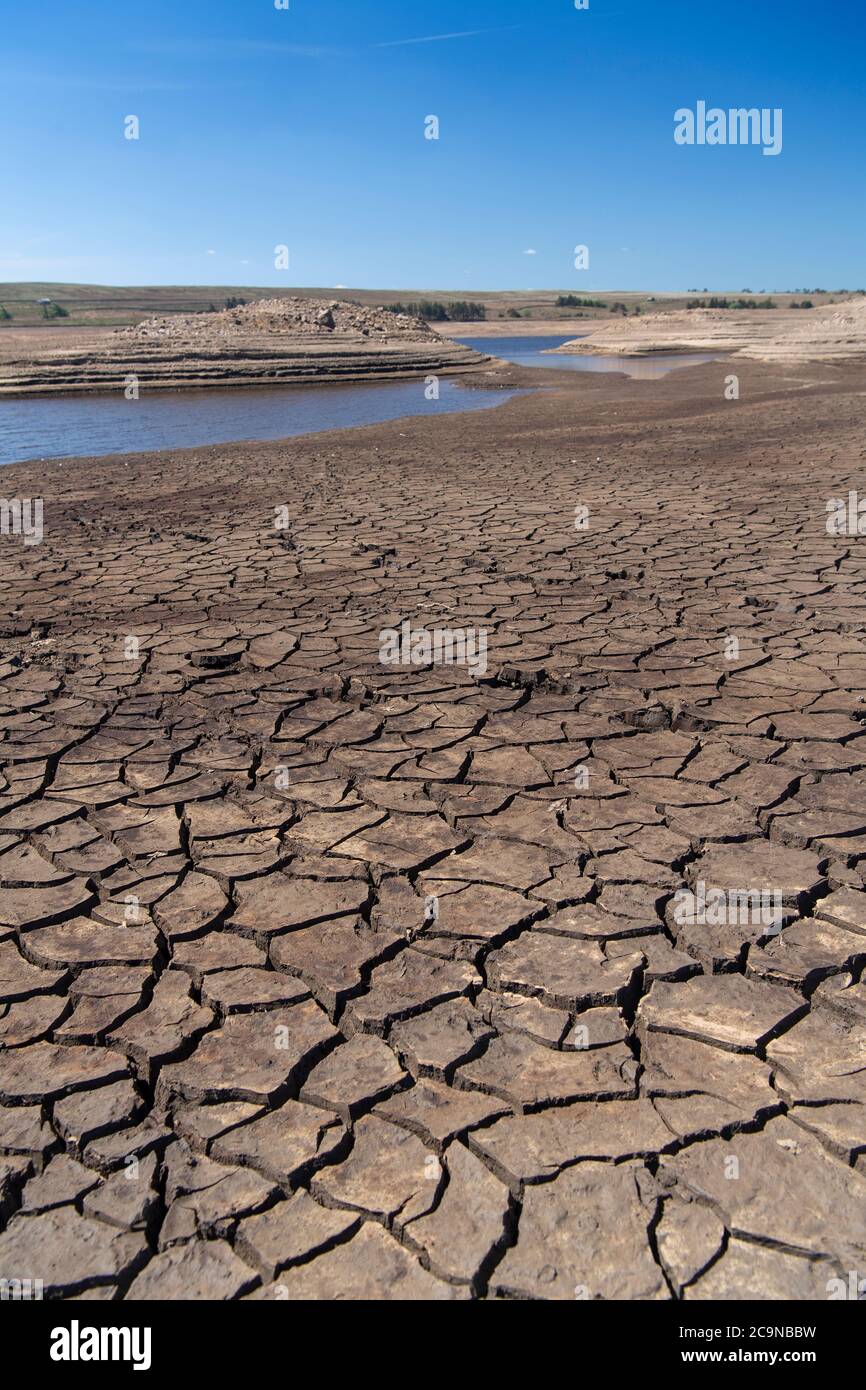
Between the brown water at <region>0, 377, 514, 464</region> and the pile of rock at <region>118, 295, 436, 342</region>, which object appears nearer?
the brown water at <region>0, 377, 514, 464</region>

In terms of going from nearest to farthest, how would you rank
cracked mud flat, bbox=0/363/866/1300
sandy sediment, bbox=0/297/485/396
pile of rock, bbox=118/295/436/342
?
cracked mud flat, bbox=0/363/866/1300, sandy sediment, bbox=0/297/485/396, pile of rock, bbox=118/295/436/342

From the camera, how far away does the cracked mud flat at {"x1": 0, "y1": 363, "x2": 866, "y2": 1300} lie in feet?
6.35

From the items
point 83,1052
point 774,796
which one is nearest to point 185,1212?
point 83,1052

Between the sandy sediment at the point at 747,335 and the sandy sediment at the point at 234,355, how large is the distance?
9.06 meters

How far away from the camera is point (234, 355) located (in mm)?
27203

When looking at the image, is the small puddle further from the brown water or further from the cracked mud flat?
the cracked mud flat

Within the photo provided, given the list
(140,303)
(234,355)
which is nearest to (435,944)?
(234,355)

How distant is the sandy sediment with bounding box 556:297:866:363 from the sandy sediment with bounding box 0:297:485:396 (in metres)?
9.06

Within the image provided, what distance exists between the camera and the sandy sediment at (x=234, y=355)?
24844mm

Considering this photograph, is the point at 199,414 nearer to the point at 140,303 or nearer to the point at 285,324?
the point at 285,324

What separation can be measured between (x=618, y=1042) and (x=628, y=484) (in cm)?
796

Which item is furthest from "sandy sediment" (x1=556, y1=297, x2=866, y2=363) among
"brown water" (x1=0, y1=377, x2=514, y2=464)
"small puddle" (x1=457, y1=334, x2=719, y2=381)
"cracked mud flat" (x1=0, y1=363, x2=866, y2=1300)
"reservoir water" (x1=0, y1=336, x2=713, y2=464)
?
"cracked mud flat" (x1=0, y1=363, x2=866, y2=1300)
